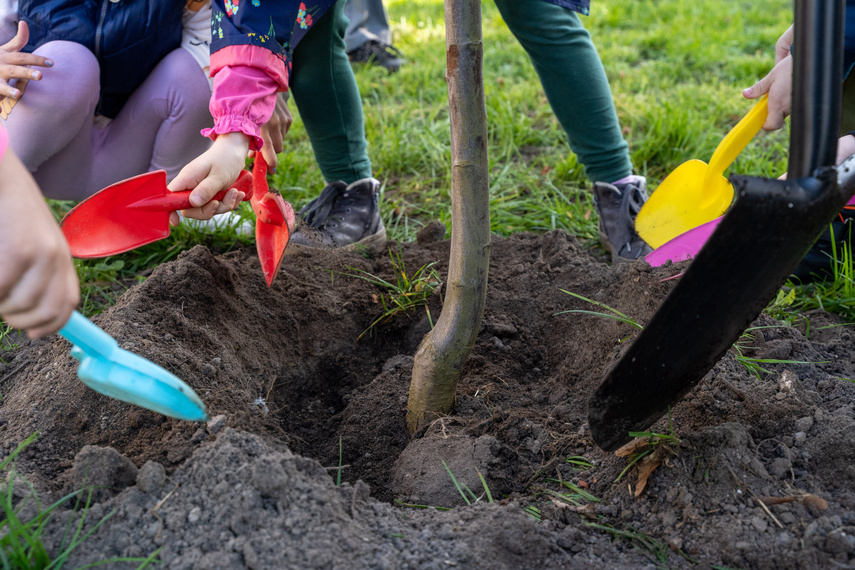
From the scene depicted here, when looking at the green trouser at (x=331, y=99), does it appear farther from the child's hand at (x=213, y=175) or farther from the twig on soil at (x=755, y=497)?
the twig on soil at (x=755, y=497)

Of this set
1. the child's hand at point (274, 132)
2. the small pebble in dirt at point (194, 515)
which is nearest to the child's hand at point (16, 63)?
the child's hand at point (274, 132)

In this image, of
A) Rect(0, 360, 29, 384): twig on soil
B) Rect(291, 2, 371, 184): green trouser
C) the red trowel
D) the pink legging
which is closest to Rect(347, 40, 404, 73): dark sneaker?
Rect(291, 2, 371, 184): green trouser

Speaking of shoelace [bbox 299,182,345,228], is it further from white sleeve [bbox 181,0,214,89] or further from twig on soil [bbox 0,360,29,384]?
twig on soil [bbox 0,360,29,384]

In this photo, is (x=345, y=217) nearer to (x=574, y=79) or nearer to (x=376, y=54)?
(x=574, y=79)

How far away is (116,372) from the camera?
3.48 feet

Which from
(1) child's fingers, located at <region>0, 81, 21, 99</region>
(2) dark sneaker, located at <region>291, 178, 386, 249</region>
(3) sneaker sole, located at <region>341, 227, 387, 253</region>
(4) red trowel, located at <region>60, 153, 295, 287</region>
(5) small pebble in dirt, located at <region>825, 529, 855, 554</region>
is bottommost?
(3) sneaker sole, located at <region>341, 227, 387, 253</region>

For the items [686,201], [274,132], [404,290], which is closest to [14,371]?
[274,132]

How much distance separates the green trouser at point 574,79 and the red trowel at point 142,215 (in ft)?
3.51

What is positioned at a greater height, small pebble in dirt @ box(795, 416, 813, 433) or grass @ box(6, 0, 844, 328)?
small pebble in dirt @ box(795, 416, 813, 433)

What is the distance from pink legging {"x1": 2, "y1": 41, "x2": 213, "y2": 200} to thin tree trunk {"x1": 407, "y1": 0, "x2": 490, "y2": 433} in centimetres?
145

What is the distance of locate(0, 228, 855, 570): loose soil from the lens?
3.58 ft

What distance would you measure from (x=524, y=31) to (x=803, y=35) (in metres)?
1.37

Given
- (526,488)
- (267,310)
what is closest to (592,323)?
(526,488)

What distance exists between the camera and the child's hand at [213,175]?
4.99 ft
